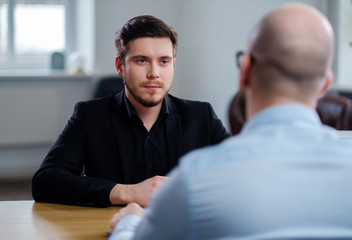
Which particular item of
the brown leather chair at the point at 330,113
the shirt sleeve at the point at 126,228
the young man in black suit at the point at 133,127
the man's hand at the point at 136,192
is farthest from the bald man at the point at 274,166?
the brown leather chair at the point at 330,113

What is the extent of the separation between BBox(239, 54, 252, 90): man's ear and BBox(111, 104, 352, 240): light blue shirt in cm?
7

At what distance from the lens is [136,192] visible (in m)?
1.78

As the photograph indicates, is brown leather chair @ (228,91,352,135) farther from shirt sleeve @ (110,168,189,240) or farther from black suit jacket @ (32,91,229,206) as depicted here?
shirt sleeve @ (110,168,189,240)

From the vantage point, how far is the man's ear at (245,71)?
0.98 metres

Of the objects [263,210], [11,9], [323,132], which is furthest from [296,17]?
[11,9]

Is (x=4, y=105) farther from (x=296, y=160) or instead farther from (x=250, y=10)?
(x=296, y=160)

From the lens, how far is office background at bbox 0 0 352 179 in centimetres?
534

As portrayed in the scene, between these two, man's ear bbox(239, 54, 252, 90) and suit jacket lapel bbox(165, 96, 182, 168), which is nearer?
man's ear bbox(239, 54, 252, 90)

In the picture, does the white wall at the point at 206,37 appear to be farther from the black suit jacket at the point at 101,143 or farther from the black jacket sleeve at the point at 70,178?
the black jacket sleeve at the point at 70,178

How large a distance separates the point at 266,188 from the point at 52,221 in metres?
0.92

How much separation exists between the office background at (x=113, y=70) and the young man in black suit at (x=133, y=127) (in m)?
3.19

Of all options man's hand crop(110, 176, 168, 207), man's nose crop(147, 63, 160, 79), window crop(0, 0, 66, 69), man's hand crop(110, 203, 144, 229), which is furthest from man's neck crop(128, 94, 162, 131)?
window crop(0, 0, 66, 69)

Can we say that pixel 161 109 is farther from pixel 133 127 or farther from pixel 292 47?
pixel 292 47

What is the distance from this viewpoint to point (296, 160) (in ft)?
2.97
